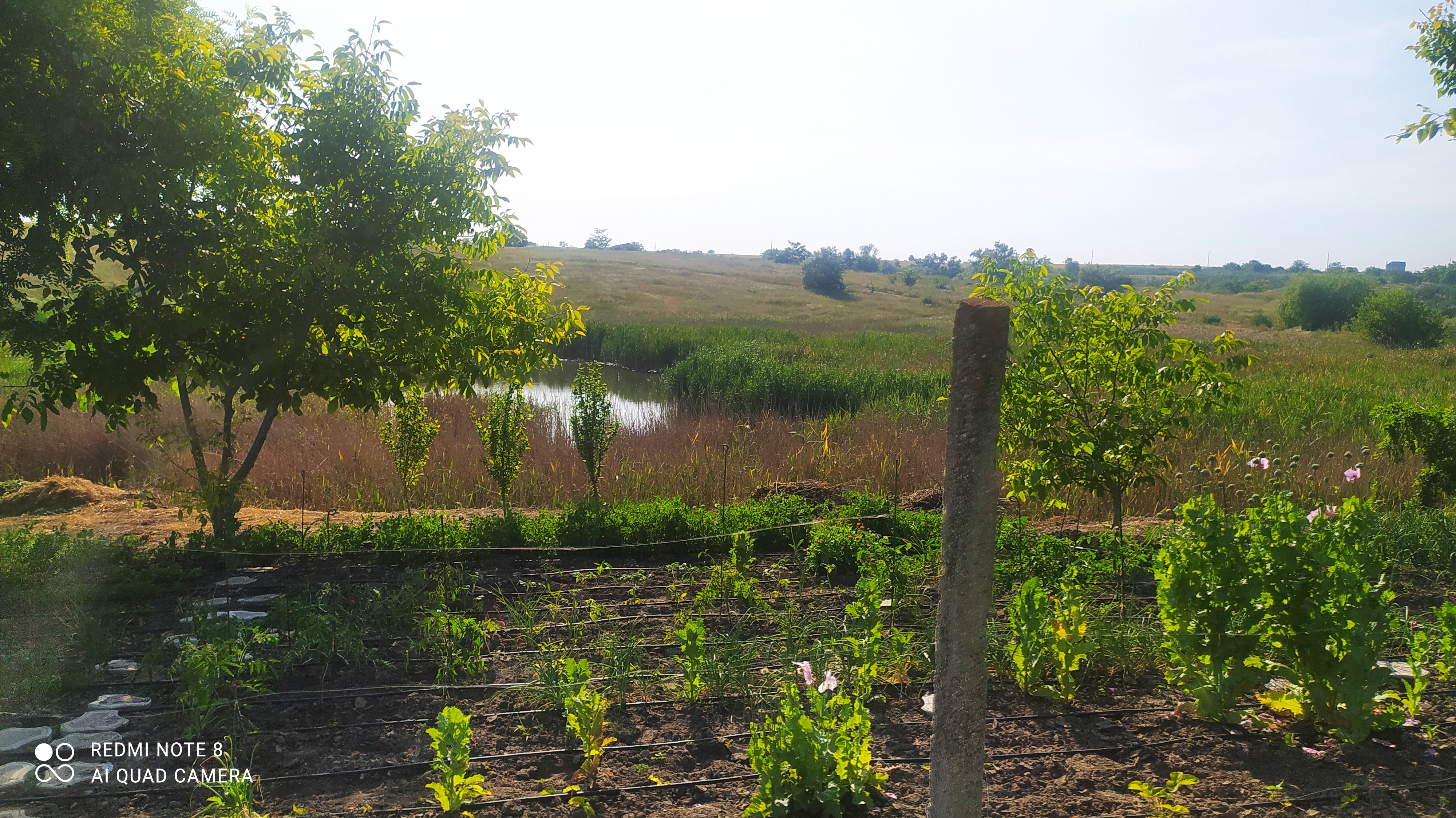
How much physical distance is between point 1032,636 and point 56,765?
12.5 ft

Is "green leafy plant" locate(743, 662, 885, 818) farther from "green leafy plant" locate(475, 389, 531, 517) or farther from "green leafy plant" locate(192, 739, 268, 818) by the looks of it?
"green leafy plant" locate(475, 389, 531, 517)

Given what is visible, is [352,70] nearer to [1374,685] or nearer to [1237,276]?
[1374,685]

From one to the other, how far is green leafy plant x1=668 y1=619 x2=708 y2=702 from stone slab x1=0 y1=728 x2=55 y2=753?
2.42 meters

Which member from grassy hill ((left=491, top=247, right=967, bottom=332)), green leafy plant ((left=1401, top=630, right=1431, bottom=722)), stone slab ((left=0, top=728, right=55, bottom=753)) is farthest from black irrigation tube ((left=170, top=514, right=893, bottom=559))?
grassy hill ((left=491, top=247, right=967, bottom=332))

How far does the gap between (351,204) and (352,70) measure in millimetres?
864

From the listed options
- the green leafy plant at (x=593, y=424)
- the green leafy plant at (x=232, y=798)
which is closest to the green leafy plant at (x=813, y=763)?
the green leafy plant at (x=232, y=798)

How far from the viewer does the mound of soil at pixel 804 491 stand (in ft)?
23.8

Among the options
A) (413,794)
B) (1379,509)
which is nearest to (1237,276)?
(1379,509)

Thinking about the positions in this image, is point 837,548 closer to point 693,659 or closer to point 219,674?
point 693,659

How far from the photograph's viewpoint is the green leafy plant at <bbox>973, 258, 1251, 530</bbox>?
5410 mm

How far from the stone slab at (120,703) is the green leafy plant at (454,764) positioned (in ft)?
5.24

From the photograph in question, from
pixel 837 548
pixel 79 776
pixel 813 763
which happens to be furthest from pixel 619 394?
pixel 813 763

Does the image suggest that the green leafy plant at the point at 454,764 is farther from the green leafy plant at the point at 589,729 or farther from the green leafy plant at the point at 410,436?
the green leafy plant at the point at 410,436

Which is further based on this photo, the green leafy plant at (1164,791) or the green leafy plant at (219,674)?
the green leafy plant at (219,674)
